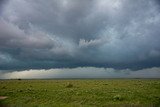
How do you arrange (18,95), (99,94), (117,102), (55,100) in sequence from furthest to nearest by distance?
(18,95), (99,94), (55,100), (117,102)

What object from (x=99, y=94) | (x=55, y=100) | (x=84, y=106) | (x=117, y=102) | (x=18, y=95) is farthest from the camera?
(x=18, y=95)

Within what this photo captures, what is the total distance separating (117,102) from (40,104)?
378 inches

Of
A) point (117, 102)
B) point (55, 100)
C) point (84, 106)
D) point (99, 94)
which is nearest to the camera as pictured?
point (84, 106)

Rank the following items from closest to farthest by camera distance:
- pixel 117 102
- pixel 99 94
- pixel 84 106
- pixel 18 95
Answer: pixel 84 106
pixel 117 102
pixel 99 94
pixel 18 95

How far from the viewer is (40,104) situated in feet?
105

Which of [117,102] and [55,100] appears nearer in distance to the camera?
[117,102]

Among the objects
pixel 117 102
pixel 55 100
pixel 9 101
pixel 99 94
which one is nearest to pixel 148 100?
pixel 117 102

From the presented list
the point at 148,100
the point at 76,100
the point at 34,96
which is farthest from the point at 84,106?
the point at 34,96

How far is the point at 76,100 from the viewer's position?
33156 millimetres

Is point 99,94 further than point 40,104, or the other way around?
point 99,94

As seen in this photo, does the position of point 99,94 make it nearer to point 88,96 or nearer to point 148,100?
point 88,96

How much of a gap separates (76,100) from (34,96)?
299 inches

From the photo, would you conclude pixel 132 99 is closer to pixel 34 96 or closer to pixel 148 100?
pixel 148 100

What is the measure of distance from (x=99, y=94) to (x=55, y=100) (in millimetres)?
6651
